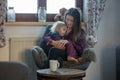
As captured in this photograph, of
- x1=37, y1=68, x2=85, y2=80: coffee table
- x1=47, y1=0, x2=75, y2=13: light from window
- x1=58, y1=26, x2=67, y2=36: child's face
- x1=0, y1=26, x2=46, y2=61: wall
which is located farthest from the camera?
x1=47, y1=0, x2=75, y2=13: light from window

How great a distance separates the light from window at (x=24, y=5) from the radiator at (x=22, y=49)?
0.40 metres

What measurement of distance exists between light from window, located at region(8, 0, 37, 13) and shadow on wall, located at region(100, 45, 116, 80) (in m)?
1.14

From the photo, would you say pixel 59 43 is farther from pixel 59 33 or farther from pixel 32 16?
pixel 32 16

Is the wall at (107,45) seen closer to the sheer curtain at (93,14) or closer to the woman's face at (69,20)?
the sheer curtain at (93,14)

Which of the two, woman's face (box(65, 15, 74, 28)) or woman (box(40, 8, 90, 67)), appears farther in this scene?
woman's face (box(65, 15, 74, 28))

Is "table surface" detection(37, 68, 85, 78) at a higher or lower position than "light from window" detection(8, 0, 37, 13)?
lower

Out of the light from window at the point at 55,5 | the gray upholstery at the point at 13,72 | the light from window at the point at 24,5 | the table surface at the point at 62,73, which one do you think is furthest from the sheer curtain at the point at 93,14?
the gray upholstery at the point at 13,72

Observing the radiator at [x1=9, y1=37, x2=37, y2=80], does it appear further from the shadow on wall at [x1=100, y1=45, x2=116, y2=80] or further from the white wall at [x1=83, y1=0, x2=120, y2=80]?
the shadow on wall at [x1=100, y1=45, x2=116, y2=80]

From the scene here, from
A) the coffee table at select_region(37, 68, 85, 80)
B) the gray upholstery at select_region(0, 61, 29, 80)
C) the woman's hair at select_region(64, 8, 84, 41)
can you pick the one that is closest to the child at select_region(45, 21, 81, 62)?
the woman's hair at select_region(64, 8, 84, 41)

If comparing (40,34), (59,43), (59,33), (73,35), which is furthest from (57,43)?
(40,34)

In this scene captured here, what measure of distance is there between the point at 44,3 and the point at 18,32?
55 centimetres

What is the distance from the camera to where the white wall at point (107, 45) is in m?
3.93

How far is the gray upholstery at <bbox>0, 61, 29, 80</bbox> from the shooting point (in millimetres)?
2189

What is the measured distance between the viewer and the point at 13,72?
2.21 meters
